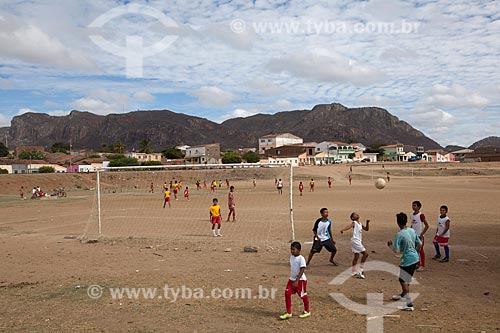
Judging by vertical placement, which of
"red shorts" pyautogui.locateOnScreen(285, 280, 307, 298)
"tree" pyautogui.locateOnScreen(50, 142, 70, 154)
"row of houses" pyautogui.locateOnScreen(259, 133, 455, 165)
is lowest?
"red shorts" pyautogui.locateOnScreen(285, 280, 307, 298)

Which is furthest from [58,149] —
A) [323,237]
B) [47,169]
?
[323,237]

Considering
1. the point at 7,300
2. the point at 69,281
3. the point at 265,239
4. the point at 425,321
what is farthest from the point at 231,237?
the point at 425,321

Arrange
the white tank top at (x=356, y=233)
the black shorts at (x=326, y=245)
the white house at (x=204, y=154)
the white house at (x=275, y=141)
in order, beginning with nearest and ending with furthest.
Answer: the white tank top at (x=356, y=233)
the black shorts at (x=326, y=245)
the white house at (x=204, y=154)
the white house at (x=275, y=141)

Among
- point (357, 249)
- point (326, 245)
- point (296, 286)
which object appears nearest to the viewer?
point (296, 286)

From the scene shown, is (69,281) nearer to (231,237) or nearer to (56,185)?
(231,237)

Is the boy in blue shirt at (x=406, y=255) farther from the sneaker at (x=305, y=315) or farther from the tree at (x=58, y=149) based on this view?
the tree at (x=58, y=149)

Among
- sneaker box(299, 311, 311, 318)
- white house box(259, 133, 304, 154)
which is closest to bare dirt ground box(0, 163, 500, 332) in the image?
sneaker box(299, 311, 311, 318)

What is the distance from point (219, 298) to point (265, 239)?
674cm

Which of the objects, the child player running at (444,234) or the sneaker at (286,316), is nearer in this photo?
the sneaker at (286,316)

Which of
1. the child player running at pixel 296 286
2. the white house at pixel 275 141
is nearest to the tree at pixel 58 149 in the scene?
the white house at pixel 275 141

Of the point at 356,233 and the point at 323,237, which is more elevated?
the point at 356,233

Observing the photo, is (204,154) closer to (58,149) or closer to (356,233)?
(58,149)

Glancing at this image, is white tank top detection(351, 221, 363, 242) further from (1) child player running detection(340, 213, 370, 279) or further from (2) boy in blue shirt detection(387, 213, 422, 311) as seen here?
(2) boy in blue shirt detection(387, 213, 422, 311)

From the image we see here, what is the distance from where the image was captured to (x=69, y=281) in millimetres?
8859
